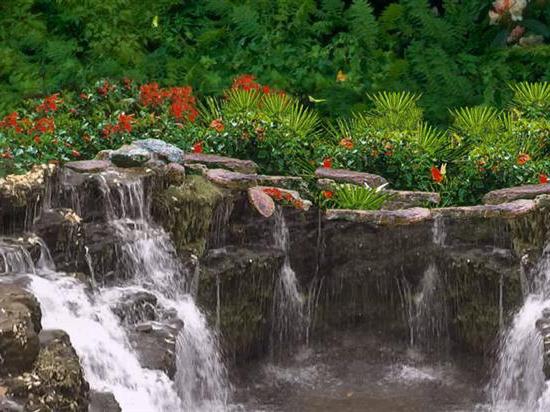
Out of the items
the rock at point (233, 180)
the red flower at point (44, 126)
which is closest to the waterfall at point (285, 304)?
the rock at point (233, 180)

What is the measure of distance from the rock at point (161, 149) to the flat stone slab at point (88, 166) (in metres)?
0.47

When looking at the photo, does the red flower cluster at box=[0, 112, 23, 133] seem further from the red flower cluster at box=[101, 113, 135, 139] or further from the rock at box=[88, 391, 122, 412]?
the rock at box=[88, 391, 122, 412]

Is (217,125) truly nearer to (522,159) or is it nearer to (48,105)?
(48,105)

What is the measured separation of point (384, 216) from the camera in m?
12.3

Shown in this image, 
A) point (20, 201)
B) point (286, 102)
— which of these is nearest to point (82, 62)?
point (286, 102)

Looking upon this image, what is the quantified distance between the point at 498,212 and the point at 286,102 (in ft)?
10.9

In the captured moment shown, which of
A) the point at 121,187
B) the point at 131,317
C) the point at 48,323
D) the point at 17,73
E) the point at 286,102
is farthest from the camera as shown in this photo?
the point at 17,73

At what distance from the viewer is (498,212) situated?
12078 mm

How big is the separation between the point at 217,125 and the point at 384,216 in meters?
2.30

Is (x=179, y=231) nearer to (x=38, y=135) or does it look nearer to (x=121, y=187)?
(x=121, y=187)

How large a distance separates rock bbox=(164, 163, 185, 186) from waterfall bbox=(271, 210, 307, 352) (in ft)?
3.48

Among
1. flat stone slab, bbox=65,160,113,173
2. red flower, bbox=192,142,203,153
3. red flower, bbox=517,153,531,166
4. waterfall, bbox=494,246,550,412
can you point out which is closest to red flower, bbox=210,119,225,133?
red flower, bbox=192,142,203,153

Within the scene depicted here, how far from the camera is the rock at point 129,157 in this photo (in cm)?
1192

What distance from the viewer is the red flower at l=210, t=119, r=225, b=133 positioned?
43.9 feet
